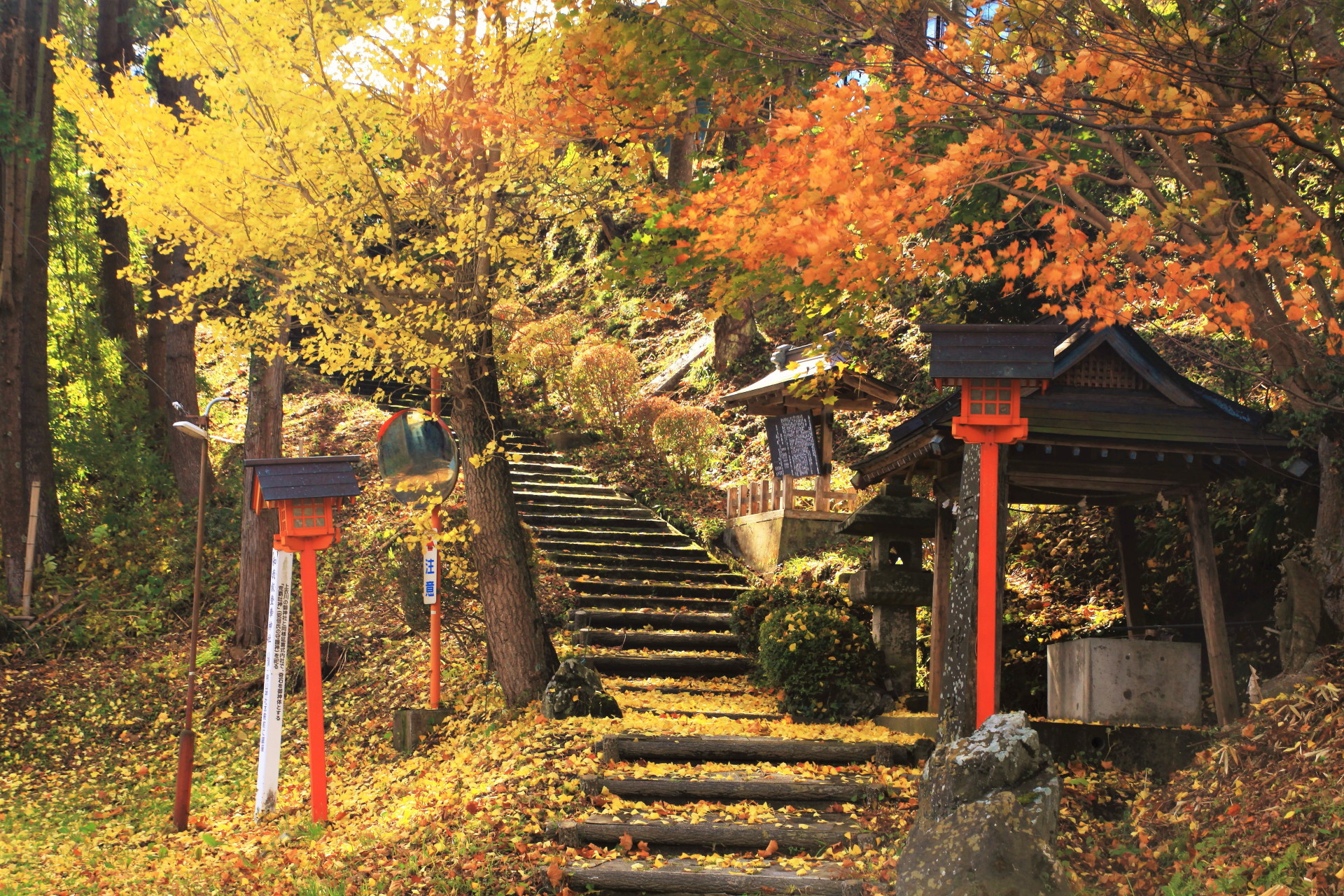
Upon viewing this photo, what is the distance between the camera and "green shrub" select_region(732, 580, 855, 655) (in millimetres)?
11789

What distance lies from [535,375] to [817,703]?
14904mm

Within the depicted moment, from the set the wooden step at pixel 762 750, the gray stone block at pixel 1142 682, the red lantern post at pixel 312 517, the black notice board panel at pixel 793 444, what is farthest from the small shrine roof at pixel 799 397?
the red lantern post at pixel 312 517

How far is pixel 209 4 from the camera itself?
333 inches

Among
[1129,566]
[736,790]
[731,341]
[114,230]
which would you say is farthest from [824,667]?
[114,230]

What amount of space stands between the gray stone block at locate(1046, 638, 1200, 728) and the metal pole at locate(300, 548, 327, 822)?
6.30 meters

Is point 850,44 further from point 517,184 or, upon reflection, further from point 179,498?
point 179,498

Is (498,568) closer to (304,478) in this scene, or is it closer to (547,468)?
(304,478)

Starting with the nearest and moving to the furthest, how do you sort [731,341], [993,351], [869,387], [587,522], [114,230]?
[993,351] → [869,387] → [587,522] → [114,230] → [731,341]

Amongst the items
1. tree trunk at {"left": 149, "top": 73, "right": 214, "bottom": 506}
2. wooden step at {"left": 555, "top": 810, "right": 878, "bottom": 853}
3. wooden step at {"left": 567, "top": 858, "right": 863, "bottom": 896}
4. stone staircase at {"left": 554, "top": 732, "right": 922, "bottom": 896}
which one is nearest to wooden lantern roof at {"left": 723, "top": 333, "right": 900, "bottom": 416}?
stone staircase at {"left": 554, "top": 732, "right": 922, "bottom": 896}

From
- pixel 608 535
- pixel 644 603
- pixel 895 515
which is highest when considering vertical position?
pixel 895 515

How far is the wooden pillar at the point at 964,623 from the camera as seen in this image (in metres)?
6.94

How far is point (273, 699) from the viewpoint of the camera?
8898 millimetres

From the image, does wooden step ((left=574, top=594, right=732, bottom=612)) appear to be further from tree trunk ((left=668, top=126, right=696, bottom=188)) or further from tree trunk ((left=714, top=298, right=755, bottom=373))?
tree trunk ((left=714, top=298, right=755, bottom=373))

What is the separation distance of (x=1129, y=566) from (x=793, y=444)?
16.0 ft
